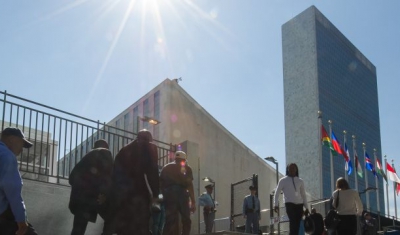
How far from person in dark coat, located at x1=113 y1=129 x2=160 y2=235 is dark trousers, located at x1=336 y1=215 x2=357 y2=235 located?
5.29m

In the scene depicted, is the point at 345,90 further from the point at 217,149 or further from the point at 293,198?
the point at 293,198

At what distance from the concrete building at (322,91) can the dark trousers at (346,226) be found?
9432 cm

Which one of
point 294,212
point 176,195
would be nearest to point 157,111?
point 294,212

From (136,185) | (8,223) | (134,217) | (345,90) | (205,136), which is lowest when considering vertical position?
(8,223)

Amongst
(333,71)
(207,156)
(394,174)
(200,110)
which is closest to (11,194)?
(207,156)

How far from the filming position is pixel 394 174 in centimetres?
3253

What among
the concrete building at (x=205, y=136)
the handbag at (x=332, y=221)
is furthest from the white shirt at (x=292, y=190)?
the concrete building at (x=205, y=136)

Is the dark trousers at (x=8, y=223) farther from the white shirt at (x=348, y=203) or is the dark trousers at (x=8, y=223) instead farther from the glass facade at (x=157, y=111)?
the glass facade at (x=157, y=111)

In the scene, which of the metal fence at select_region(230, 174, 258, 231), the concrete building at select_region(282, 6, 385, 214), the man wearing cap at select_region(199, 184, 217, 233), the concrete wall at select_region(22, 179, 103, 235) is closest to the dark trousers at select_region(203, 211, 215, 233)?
the man wearing cap at select_region(199, 184, 217, 233)

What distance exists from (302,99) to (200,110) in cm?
10204

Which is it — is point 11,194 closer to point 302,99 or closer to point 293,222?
point 293,222

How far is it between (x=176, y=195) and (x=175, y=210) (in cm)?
26

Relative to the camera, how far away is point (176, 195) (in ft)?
30.6

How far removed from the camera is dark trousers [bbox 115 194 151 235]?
673cm
